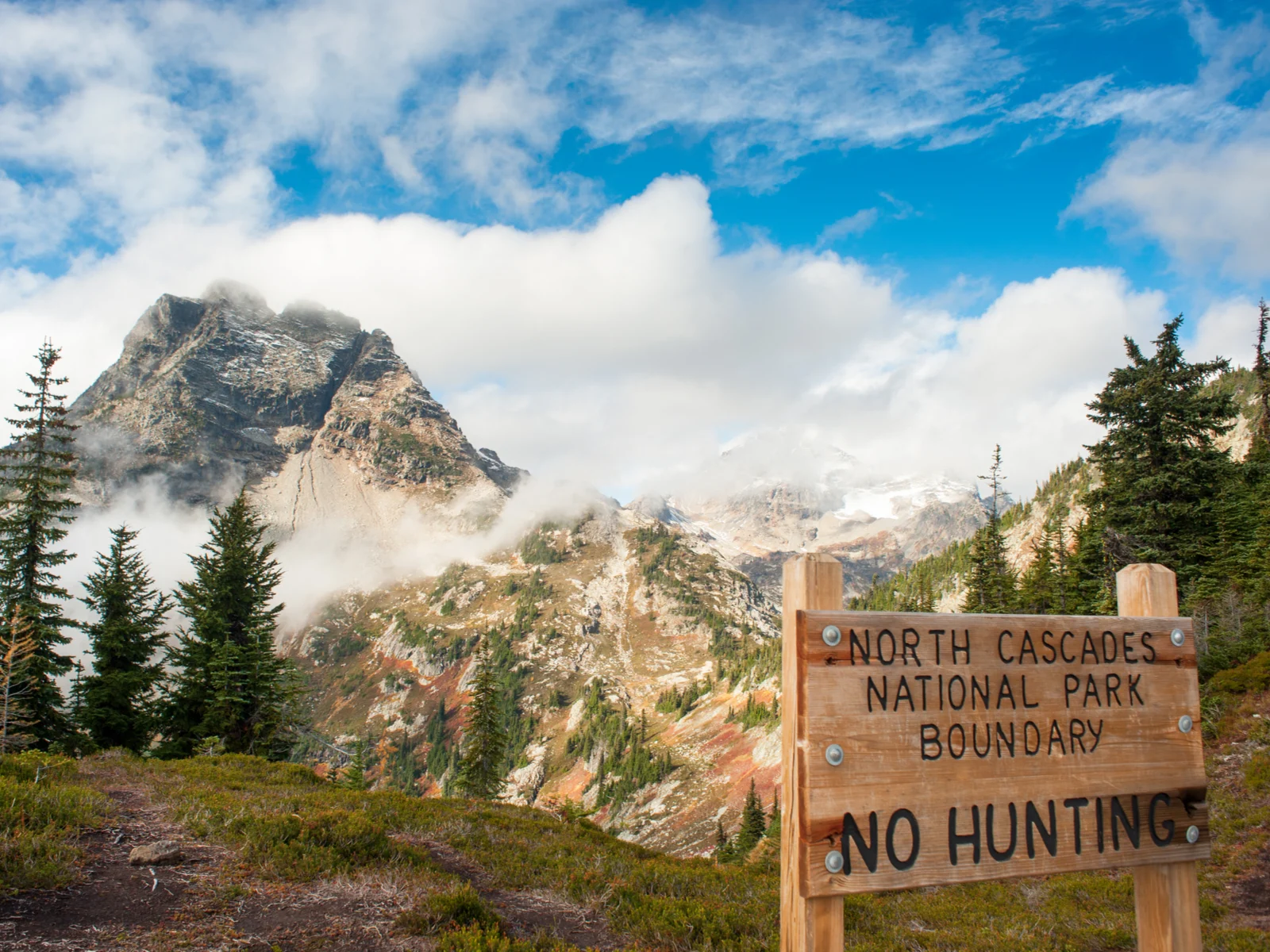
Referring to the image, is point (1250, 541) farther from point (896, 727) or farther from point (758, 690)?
point (758, 690)

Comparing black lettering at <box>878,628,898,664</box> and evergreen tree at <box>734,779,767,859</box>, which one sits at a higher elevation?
black lettering at <box>878,628,898,664</box>

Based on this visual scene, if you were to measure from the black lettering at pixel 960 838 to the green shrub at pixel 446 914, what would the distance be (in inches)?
224

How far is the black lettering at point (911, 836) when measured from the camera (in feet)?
11.3

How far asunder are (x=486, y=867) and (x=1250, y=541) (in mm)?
39261

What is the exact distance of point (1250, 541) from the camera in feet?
102

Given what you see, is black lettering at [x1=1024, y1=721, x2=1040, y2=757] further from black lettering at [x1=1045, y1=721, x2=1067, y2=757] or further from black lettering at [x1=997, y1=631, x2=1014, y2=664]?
black lettering at [x1=997, y1=631, x2=1014, y2=664]

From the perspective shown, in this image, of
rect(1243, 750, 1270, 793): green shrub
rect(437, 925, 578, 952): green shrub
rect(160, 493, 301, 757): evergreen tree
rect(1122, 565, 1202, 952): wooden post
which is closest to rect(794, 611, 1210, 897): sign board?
rect(1122, 565, 1202, 952): wooden post

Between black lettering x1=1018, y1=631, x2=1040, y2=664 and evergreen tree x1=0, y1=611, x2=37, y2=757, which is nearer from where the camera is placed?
black lettering x1=1018, y1=631, x2=1040, y2=664

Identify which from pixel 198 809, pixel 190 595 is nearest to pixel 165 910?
pixel 198 809

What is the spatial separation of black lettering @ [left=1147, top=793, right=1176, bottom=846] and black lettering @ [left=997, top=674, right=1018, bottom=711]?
4.35 feet

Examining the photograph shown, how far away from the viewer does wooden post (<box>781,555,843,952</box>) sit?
10.8 feet

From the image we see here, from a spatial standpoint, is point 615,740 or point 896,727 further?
point 615,740

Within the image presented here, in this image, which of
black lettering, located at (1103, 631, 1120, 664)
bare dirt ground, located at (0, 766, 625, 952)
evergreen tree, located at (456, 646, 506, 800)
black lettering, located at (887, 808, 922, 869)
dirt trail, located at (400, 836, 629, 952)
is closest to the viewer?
black lettering, located at (887, 808, 922, 869)

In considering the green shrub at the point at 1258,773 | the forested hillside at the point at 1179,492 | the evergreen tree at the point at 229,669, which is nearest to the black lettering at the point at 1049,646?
the green shrub at the point at 1258,773
